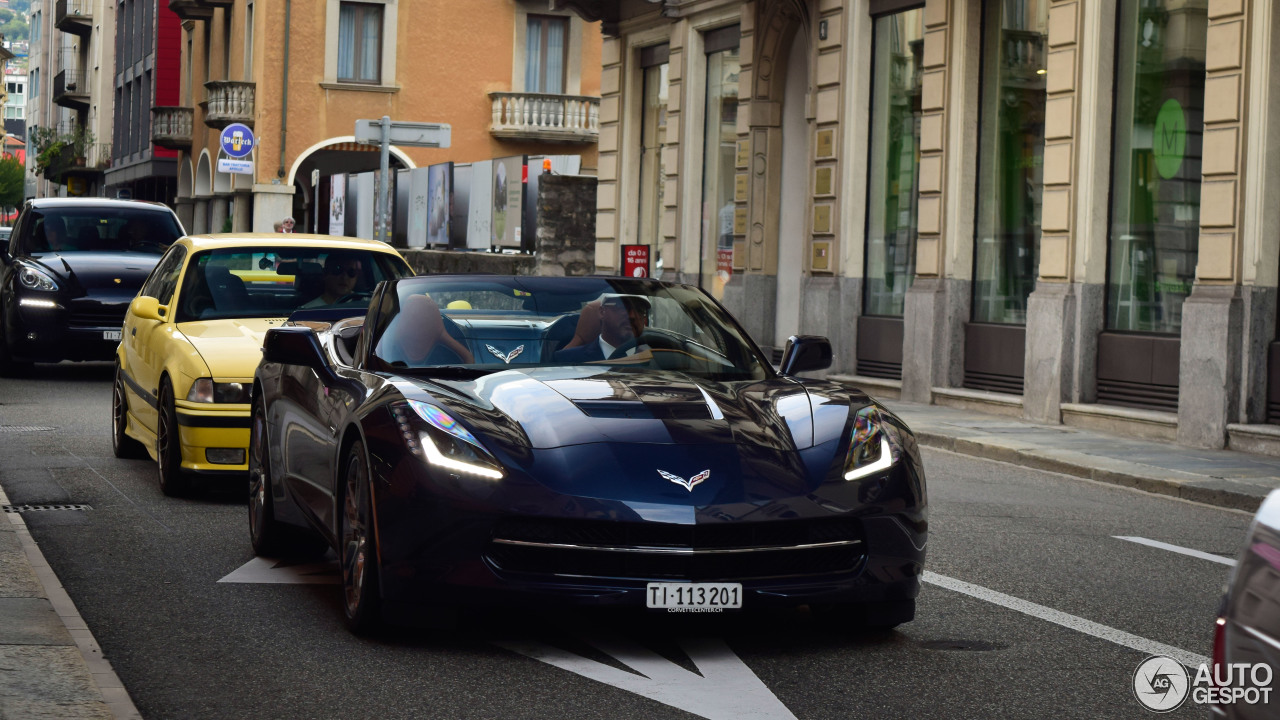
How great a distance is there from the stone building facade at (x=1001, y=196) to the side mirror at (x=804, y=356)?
8.21m

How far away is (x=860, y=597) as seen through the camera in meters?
5.86

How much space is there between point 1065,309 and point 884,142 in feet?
16.3

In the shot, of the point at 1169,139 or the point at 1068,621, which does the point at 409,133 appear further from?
the point at 1068,621

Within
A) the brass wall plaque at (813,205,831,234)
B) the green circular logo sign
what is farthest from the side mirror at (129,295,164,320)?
the brass wall plaque at (813,205,831,234)

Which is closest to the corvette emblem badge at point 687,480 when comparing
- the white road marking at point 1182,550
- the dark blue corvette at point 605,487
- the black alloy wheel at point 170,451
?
the dark blue corvette at point 605,487

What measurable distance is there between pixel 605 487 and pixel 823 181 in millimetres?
16550

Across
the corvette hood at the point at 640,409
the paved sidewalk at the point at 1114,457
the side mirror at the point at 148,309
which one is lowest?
the paved sidewalk at the point at 1114,457

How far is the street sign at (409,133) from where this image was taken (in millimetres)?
22828

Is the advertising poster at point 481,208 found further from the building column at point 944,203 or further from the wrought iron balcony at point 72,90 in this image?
the wrought iron balcony at point 72,90

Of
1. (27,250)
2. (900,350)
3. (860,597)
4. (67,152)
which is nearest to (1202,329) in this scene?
(900,350)

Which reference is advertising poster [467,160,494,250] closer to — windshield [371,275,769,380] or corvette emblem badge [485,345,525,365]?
windshield [371,275,769,380]

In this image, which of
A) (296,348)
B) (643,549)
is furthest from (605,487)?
(296,348)

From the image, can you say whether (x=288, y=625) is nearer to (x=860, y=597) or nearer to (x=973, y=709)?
(x=860, y=597)

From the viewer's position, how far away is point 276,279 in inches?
447
